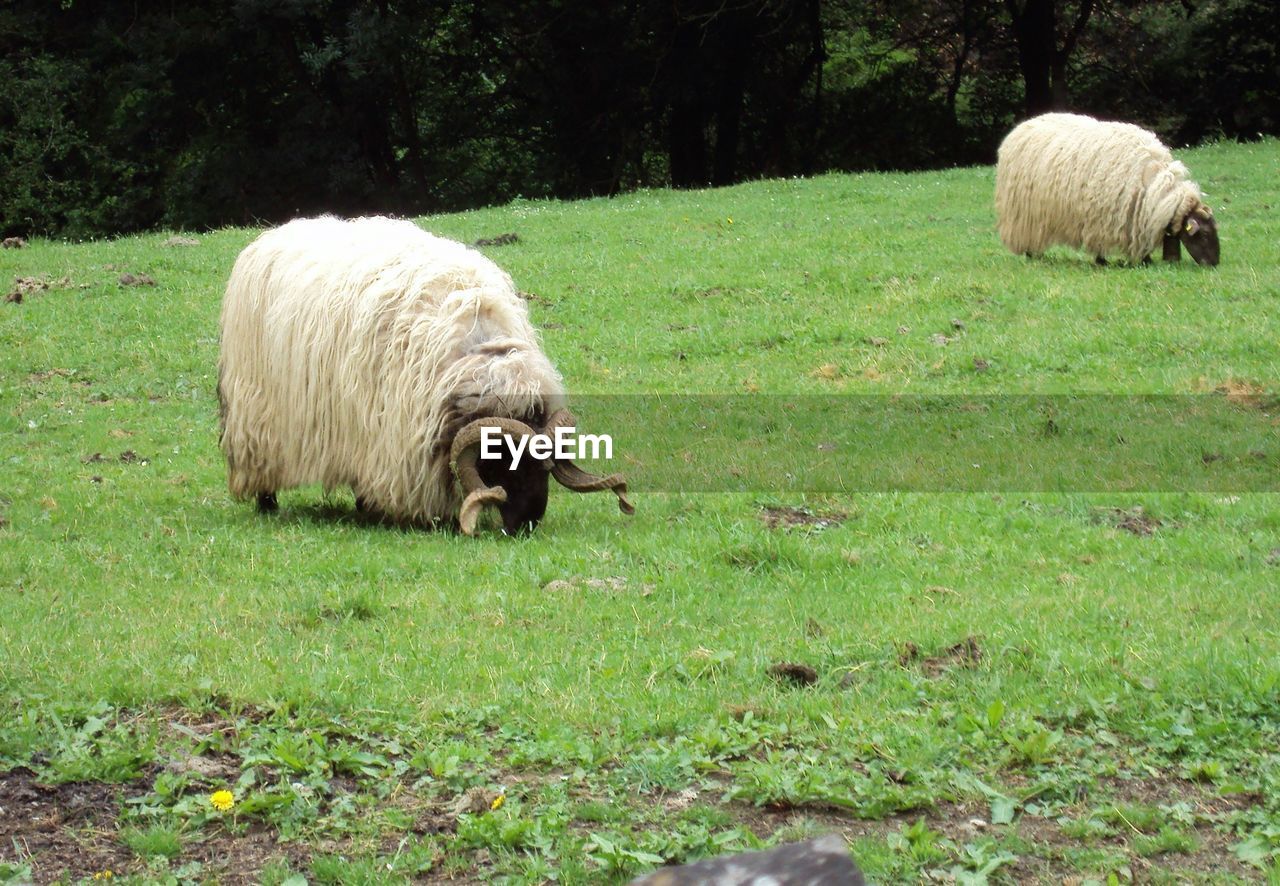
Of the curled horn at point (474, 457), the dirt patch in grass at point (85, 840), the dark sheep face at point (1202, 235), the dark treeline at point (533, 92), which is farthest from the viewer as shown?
the dark treeline at point (533, 92)

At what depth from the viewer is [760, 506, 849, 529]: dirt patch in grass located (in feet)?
30.4

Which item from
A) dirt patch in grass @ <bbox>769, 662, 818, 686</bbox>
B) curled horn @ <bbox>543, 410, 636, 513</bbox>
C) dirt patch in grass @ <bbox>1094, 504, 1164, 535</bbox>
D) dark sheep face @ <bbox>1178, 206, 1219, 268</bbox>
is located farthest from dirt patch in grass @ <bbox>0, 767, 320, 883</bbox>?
dark sheep face @ <bbox>1178, 206, 1219, 268</bbox>

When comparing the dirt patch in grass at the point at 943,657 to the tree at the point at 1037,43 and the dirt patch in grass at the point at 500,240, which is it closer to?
the dirt patch in grass at the point at 500,240

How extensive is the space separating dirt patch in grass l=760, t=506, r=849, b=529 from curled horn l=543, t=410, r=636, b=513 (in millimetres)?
926

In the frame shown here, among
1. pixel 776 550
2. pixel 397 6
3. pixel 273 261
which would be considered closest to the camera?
pixel 776 550

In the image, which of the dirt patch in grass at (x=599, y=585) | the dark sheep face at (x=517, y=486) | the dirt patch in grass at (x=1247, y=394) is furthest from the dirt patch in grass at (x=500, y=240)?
the dirt patch in grass at (x=599, y=585)

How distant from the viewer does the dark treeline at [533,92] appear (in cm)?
3403

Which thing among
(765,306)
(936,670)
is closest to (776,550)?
(936,670)

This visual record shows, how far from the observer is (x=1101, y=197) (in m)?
17.5

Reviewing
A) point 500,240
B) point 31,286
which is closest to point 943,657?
point 31,286

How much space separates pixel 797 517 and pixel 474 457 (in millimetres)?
2221

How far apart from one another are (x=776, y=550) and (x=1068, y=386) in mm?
5668

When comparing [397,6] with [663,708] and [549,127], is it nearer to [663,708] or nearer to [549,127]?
[549,127]

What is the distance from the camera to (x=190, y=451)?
1195 centimetres
